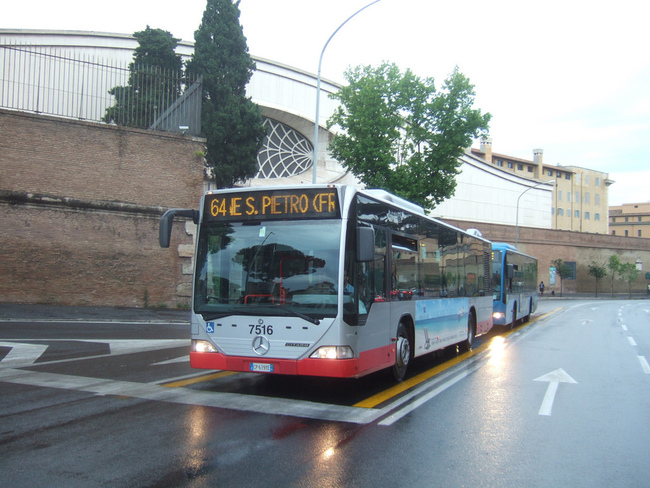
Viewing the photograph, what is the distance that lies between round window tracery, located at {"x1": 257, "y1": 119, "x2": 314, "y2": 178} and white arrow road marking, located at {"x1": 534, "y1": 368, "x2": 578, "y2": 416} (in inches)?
1701

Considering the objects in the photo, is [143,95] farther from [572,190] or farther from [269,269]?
[572,190]

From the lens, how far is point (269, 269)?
745cm

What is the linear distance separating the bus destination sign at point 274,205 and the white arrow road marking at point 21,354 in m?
4.47

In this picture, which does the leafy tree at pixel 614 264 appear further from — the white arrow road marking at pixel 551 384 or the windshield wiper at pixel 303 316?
the windshield wiper at pixel 303 316

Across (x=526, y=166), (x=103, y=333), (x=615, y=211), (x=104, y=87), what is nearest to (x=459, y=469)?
(x=103, y=333)

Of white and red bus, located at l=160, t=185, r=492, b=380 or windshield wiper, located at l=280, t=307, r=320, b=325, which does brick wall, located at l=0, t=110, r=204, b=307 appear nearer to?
white and red bus, located at l=160, t=185, r=492, b=380

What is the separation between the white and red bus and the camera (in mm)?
7195

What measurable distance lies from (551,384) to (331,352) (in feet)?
14.0

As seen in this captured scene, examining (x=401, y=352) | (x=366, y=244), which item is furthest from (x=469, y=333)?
(x=366, y=244)

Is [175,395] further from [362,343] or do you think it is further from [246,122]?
[246,122]

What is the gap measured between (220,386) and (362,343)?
88.3 inches

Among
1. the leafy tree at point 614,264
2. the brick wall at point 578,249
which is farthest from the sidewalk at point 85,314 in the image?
the leafy tree at point 614,264

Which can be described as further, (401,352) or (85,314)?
(85,314)

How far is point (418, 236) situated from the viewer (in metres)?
10.1
